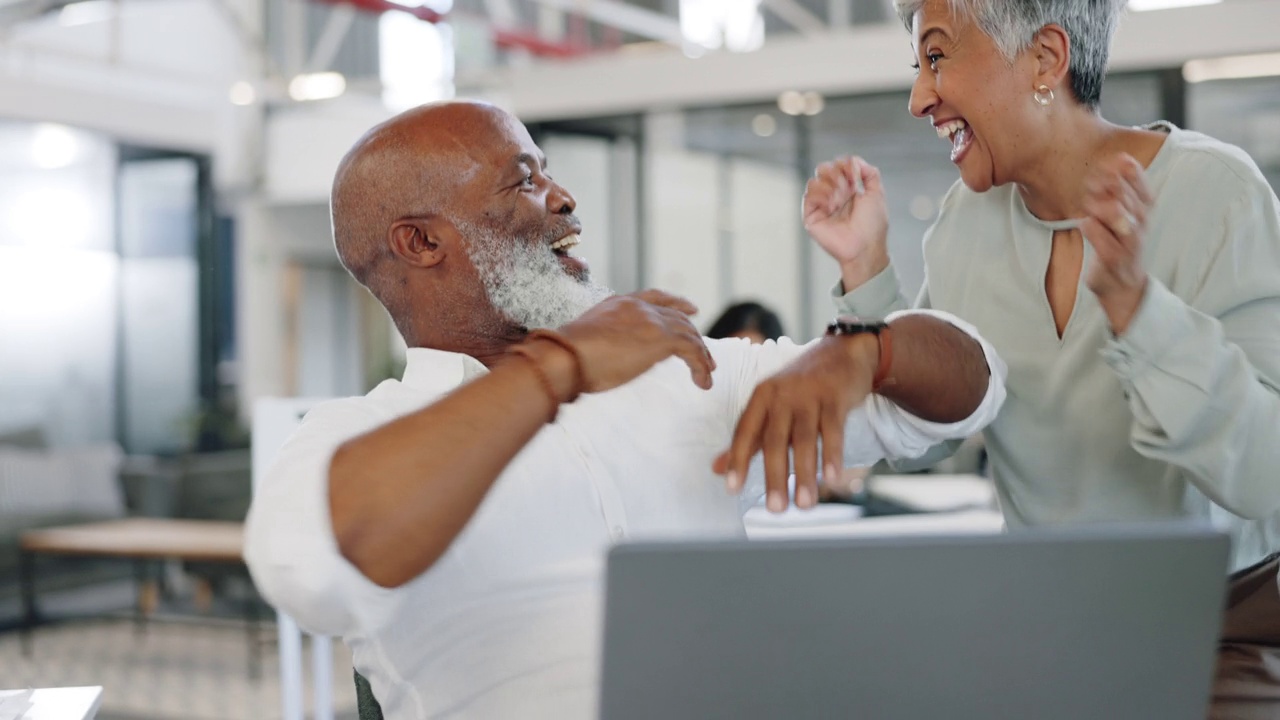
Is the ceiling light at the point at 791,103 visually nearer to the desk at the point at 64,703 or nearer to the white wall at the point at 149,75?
the white wall at the point at 149,75

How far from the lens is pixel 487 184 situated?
157 cm

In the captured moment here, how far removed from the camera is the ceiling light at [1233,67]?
6.01m

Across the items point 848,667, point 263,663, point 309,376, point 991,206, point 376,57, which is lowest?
point 263,663

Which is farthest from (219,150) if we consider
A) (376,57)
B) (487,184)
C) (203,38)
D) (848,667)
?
(848,667)

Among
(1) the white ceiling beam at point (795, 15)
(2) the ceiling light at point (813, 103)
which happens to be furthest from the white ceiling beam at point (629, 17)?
(2) the ceiling light at point (813, 103)

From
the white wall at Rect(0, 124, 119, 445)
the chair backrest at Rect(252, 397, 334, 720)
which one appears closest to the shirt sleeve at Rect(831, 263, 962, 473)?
the chair backrest at Rect(252, 397, 334, 720)

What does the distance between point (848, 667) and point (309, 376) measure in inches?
426

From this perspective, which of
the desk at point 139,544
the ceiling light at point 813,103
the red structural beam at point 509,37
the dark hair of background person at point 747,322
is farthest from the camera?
the red structural beam at point 509,37

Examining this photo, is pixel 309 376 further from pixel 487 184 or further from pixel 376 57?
pixel 487 184

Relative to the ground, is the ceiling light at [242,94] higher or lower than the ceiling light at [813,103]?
higher

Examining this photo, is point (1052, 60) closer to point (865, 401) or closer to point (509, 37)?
point (865, 401)

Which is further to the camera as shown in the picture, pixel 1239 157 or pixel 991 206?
pixel 991 206

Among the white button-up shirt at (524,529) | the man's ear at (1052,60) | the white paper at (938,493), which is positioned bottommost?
the white paper at (938,493)

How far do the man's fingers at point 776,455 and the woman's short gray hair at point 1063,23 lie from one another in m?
0.60
